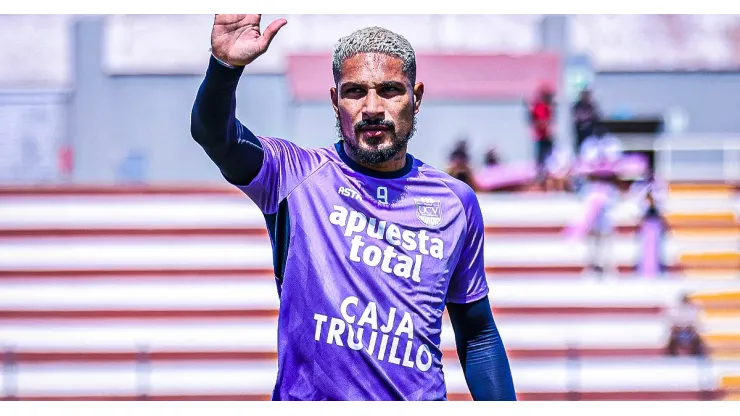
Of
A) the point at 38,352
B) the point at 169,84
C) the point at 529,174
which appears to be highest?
the point at 169,84

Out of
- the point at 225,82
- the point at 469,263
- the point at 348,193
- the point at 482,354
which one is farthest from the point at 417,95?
the point at 482,354

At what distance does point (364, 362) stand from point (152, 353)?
8.37 metres

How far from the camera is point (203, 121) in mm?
2361

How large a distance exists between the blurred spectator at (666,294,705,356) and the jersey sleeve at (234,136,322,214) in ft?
27.1

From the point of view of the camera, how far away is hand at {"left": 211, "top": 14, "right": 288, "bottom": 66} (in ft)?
7.61

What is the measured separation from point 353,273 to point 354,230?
4.2 inches

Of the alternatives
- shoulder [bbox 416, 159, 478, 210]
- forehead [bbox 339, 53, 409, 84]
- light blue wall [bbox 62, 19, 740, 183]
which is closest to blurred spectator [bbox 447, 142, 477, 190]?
light blue wall [bbox 62, 19, 740, 183]

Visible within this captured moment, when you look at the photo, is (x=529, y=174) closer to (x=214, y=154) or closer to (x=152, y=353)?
(x=152, y=353)

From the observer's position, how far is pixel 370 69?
8.27 ft

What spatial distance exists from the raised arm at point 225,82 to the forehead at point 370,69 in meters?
0.21

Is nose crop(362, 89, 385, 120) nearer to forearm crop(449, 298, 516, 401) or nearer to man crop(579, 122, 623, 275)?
forearm crop(449, 298, 516, 401)

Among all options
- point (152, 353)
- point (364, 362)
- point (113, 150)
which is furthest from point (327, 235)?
point (113, 150)

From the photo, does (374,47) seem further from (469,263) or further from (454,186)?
(469,263)

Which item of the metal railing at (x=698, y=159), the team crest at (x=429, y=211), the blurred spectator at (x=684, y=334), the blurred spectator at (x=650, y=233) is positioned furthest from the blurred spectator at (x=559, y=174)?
the team crest at (x=429, y=211)
